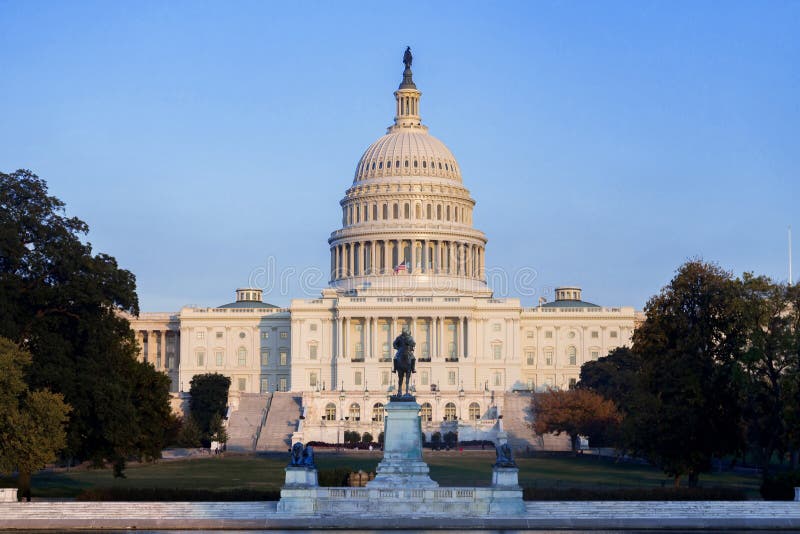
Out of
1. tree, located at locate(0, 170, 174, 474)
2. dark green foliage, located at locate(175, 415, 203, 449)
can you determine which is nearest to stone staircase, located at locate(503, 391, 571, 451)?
dark green foliage, located at locate(175, 415, 203, 449)

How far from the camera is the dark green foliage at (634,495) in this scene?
58406 mm

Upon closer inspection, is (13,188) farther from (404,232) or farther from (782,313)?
(404,232)

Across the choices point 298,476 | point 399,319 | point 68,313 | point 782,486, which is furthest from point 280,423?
point 298,476

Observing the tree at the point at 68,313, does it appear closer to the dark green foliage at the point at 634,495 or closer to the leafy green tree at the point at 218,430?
the dark green foliage at the point at 634,495

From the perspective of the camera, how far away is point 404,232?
167 m

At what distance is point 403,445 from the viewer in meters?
56.8

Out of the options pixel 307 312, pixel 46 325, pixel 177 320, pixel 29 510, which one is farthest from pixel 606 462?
pixel 177 320

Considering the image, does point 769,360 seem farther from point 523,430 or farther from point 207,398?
point 207,398

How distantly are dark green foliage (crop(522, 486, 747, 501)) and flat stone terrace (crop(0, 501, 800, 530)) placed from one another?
2.02 m

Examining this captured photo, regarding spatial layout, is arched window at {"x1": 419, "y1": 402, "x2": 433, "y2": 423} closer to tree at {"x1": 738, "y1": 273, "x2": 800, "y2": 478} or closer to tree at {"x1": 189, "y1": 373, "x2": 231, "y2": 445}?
tree at {"x1": 189, "y1": 373, "x2": 231, "y2": 445}

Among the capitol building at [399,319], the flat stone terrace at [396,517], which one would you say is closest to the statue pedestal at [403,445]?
the flat stone terrace at [396,517]

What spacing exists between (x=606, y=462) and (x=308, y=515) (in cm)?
4682

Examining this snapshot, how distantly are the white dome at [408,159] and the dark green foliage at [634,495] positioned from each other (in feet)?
366

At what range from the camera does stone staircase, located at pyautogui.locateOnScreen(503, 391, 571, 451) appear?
392ft
